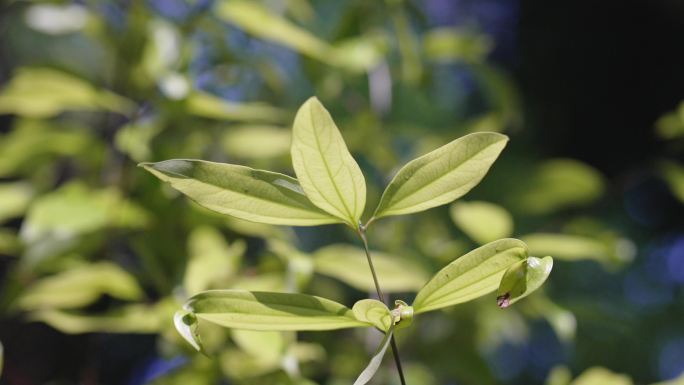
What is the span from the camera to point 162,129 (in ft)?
2.43

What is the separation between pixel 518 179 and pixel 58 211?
0.71 metres

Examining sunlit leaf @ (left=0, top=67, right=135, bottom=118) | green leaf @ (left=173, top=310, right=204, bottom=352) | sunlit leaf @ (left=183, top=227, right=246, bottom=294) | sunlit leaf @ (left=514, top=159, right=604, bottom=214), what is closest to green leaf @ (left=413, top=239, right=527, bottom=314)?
green leaf @ (left=173, top=310, right=204, bottom=352)

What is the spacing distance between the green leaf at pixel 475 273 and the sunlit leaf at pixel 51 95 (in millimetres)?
498

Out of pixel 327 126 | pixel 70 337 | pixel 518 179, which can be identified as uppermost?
pixel 327 126

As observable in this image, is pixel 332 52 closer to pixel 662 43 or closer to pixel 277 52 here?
pixel 277 52

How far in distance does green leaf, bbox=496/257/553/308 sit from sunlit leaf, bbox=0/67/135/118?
0.54 m

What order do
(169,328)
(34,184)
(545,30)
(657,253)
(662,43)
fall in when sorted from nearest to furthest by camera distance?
(169,328) → (34,184) → (657,253) → (662,43) → (545,30)

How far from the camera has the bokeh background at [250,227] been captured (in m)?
0.63

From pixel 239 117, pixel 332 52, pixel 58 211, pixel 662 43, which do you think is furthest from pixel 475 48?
pixel 662 43

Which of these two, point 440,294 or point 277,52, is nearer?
point 440,294

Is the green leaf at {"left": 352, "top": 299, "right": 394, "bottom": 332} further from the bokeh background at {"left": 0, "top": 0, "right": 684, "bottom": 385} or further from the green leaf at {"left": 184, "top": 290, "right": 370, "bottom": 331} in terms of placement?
the bokeh background at {"left": 0, "top": 0, "right": 684, "bottom": 385}

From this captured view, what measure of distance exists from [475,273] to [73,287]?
16.2 inches

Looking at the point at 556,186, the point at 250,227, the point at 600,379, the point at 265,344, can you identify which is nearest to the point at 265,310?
the point at 265,344

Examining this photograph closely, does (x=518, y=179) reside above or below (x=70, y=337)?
above
